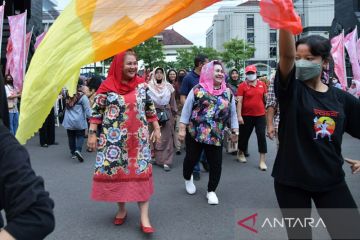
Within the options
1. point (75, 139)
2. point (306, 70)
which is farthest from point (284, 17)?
point (75, 139)

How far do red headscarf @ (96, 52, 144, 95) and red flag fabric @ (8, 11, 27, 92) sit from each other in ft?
19.4

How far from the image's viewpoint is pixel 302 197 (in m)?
2.63

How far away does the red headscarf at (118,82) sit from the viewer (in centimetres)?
436

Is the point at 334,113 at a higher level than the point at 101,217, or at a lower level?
higher

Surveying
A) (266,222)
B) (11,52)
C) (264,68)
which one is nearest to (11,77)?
(11,52)

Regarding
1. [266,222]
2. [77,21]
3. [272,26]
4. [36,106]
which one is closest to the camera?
[272,26]

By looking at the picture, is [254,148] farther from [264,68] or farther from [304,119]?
[264,68]

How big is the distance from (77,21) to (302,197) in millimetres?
1699

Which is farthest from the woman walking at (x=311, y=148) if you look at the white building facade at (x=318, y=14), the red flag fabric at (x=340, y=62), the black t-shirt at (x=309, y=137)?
the white building facade at (x=318, y=14)

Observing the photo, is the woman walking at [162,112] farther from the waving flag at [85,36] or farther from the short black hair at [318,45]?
the short black hair at [318,45]

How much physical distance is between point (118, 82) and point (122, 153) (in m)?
0.70

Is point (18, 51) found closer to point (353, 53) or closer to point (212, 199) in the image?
point (212, 199)

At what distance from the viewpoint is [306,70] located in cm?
264

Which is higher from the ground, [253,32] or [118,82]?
[253,32]
